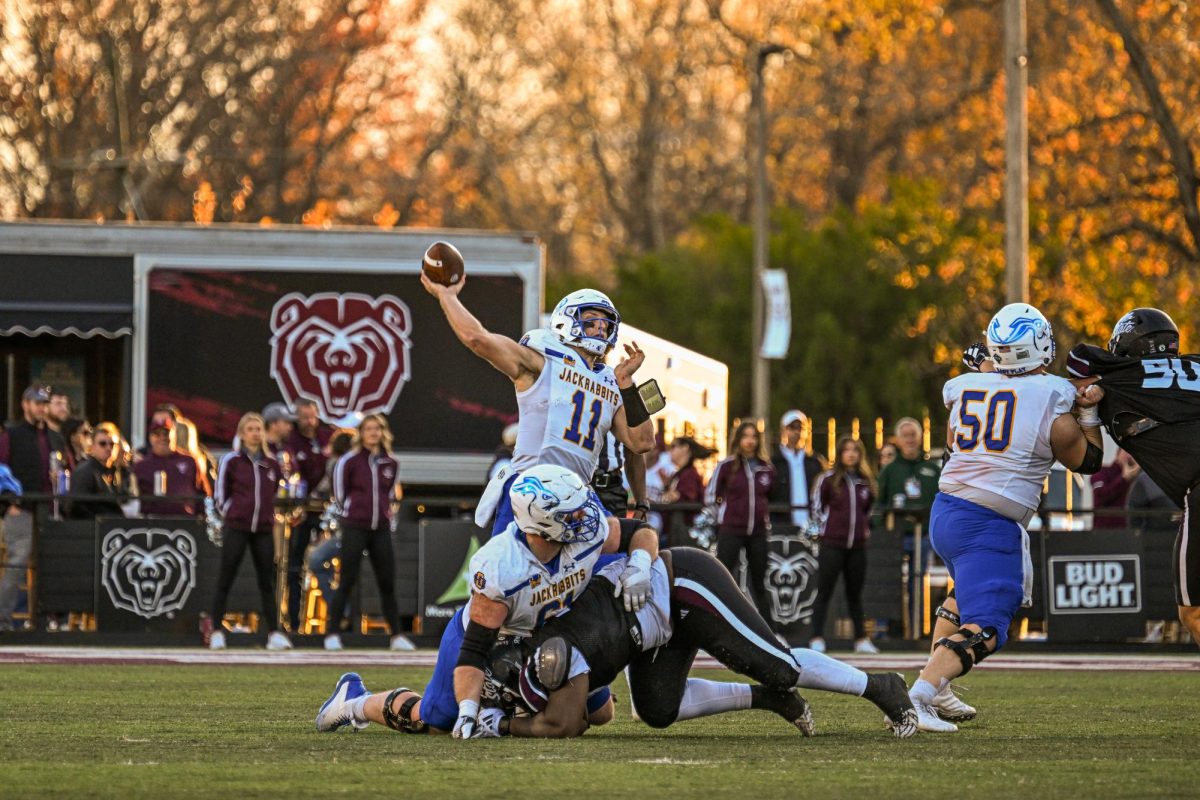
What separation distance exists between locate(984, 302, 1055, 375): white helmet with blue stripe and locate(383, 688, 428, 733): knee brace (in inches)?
119

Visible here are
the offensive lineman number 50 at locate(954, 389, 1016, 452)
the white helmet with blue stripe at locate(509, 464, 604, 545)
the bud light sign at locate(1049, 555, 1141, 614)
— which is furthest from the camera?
the bud light sign at locate(1049, 555, 1141, 614)

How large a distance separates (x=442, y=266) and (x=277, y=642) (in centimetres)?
816

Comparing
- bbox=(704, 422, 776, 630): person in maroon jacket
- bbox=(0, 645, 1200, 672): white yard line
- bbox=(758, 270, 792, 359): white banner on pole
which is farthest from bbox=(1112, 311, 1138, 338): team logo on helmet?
bbox=(758, 270, 792, 359): white banner on pole

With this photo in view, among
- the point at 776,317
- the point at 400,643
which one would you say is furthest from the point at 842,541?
the point at 776,317

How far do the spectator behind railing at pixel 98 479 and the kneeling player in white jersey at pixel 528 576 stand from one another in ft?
31.6

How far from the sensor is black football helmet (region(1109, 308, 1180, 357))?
979cm

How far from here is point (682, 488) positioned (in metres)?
19.0

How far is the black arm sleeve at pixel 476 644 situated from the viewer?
8703mm

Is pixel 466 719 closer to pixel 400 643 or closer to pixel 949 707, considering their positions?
pixel 949 707

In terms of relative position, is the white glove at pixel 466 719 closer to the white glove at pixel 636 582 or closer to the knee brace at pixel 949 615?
the white glove at pixel 636 582

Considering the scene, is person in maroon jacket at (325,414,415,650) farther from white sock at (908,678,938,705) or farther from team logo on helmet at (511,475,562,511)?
team logo on helmet at (511,475,562,511)

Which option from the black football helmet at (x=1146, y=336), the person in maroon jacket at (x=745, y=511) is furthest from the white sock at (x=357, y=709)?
the person in maroon jacket at (x=745, y=511)

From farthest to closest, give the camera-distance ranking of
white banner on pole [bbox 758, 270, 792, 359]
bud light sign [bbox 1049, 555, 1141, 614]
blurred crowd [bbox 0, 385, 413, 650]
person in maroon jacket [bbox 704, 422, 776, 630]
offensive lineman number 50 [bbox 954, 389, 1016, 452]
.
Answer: white banner on pole [bbox 758, 270, 792, 359], bud light sign [bbox 1049, 555, 1141, 614], person in maroon jacket [bbox 704, 422, 776, 630], blurred crowd [bbox 0, 385, 413, 650], offensive lineman number 50 [bbox 954, 389, 1016, 452]

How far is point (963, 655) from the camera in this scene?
30.9 ft
